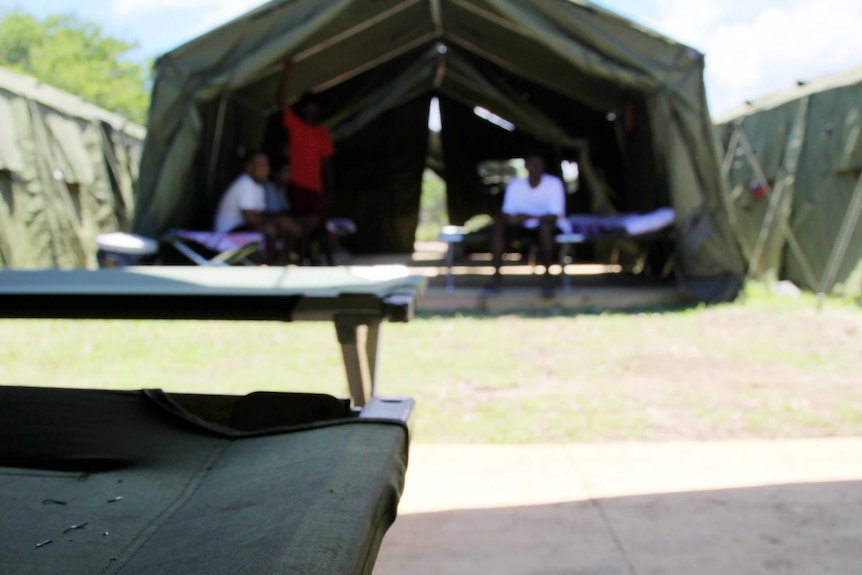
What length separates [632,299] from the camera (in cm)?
713

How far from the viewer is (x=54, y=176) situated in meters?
9.25

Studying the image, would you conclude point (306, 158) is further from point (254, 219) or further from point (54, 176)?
point (54, 176)

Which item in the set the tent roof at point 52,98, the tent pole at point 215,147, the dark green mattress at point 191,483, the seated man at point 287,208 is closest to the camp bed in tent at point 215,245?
the seated man at point 287,208

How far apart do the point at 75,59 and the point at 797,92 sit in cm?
2711

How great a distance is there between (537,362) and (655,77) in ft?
10.5

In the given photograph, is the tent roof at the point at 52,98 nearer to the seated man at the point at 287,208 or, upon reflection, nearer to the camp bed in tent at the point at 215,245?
the seated man at the point at 287,208

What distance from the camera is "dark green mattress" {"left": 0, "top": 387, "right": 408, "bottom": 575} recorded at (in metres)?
1.08

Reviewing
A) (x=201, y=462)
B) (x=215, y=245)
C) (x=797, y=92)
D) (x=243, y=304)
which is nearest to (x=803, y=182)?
(x=797, y=92)

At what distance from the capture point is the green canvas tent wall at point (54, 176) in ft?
27.9

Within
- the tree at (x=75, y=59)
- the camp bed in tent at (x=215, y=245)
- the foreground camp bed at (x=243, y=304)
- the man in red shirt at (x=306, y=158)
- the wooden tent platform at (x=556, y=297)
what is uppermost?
the tree at (x=75, y=59)

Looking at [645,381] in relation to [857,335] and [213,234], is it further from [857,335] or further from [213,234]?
[213,234]

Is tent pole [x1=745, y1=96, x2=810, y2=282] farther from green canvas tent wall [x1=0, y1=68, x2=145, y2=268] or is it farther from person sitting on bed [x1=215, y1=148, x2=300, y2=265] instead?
green canvas tent wall [x1=0, y1=68, x2=145, y2=268]

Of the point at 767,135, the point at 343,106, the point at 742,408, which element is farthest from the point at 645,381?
the point at 343,106

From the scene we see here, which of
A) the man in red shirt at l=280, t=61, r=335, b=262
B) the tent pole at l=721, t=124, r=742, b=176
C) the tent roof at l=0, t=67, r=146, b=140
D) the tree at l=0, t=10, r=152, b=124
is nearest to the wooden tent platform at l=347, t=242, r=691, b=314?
the man in red shirt at l=280, t=61, r=335, b=262
